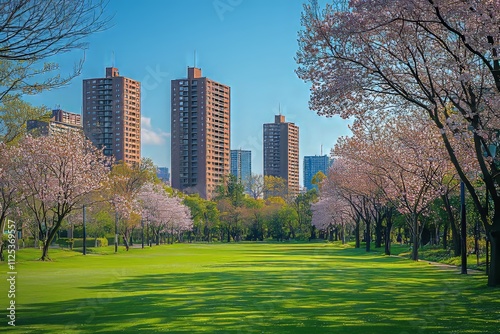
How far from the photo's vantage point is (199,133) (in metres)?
126

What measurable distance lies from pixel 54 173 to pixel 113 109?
173 ft

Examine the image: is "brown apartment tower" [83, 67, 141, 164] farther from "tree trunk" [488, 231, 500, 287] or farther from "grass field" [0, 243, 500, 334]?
"tree trunk" [488, 231, 500, 287]

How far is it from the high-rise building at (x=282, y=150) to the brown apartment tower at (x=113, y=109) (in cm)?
5782

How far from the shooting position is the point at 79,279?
983 inches

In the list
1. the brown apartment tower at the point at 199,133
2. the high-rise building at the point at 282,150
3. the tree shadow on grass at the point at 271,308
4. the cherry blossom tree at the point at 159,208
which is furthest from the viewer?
the high-rise building at the point at 282,150

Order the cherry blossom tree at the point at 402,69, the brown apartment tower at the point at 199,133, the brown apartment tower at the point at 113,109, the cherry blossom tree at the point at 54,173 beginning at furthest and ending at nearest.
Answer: the brown apartment tower at the point at 199,133 → the brown apartment tower at the point at 113,109 → the cherry blossom tree at the point at 54,173 → the cherry blossom tree at the point at 402,69

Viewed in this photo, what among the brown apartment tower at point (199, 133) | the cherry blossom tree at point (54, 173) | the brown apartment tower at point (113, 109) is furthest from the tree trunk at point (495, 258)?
the brown apartment tower at point (199, 133)

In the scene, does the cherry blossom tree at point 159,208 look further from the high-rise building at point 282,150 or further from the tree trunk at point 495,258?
the high-rise building at point 282,150

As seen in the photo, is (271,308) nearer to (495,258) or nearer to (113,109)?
(495,258)

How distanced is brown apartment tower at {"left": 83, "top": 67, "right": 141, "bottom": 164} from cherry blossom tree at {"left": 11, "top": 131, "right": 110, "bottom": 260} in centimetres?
4838

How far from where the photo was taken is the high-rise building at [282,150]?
15725cm

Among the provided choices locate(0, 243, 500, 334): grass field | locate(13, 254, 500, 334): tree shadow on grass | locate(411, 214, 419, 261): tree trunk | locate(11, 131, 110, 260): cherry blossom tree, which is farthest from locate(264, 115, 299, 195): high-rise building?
locate(13, 254, 500, 334): tree shadow on grass

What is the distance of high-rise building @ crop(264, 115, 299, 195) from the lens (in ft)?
516

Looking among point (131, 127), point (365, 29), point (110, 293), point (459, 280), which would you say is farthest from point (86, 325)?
point (131, 127)
